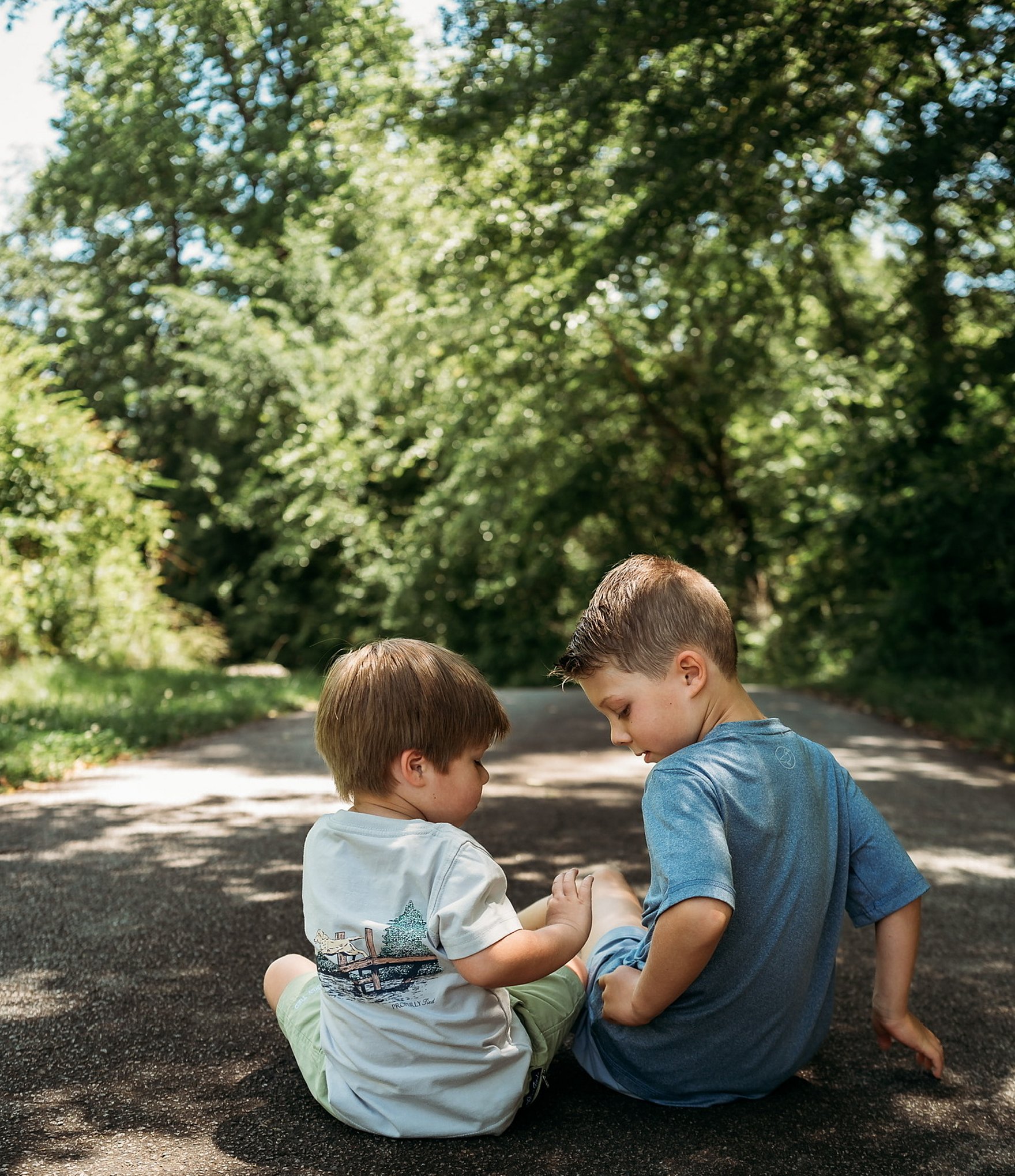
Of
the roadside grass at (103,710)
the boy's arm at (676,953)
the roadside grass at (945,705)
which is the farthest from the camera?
the roadside grass at (945,705)

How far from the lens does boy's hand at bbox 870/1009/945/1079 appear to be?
7.25 ft

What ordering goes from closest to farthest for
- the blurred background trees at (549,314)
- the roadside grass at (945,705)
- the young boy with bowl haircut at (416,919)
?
1. the young boy with bowl haircut at (416,919)
2. the roadside grass at (945,705)
3. the blurred background trees at (549,314)

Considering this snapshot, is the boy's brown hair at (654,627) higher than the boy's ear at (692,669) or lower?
higher

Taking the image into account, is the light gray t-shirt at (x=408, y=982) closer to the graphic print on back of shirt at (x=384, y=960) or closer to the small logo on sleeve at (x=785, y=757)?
the graphic print on back of shirt at (x=384, y=960)

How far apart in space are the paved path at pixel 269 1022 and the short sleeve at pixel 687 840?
1.73 ft

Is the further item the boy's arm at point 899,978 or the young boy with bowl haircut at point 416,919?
the boy's arm at point 899,978

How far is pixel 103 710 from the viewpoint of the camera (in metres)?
7.32

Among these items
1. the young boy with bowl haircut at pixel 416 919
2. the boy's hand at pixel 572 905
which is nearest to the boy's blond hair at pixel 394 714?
the young boy with bowl haircut at pixel 416 919

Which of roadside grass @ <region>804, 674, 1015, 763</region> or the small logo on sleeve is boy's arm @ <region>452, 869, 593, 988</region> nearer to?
the small logo on sleeve

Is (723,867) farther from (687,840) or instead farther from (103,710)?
(103,710)

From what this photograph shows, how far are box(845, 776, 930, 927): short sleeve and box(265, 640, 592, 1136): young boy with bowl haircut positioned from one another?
54 centimetres

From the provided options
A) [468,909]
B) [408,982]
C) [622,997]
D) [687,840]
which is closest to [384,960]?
[408,982]

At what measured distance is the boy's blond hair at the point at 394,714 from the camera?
2123mm

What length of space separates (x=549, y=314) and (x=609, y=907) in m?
9.19
